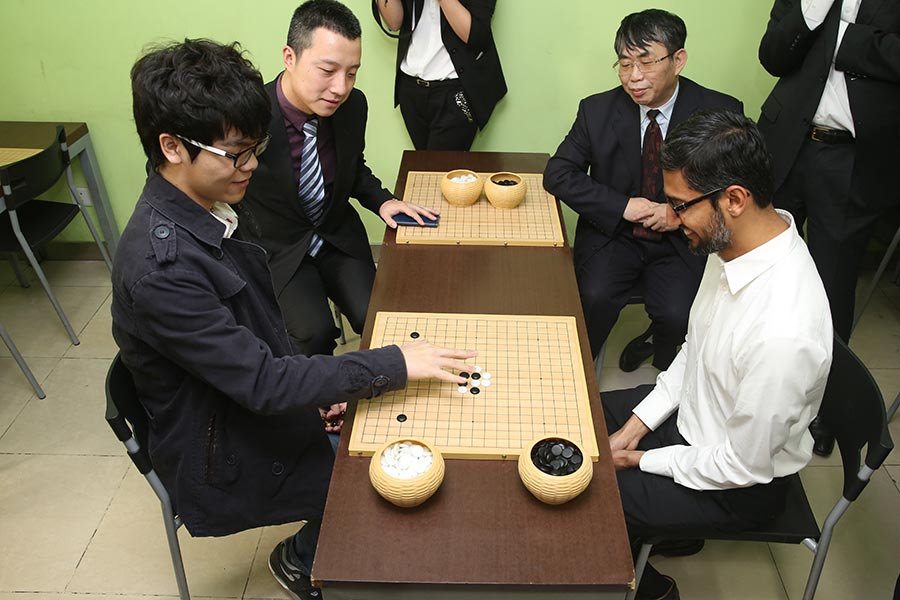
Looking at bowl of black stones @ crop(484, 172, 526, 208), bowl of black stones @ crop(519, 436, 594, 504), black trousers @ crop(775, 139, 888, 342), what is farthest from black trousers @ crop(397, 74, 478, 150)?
bowl of black stones @ crop(519, 436, 594, 504)

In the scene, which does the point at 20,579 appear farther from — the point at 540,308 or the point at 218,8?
the point at 218,8

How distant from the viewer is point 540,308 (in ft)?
5.61

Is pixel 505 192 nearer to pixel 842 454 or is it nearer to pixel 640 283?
pixel 640 283

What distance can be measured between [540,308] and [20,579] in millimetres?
1698

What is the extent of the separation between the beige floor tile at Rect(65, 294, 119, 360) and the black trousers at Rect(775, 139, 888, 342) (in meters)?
2.72

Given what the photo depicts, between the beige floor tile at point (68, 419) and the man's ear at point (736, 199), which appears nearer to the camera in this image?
the man's ear at point (736, 199)

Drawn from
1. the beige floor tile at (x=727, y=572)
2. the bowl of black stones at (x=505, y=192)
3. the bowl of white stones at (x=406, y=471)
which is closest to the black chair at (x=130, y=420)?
the bowl of white stones at (x=406, y=471)

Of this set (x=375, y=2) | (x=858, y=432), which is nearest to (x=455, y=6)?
(x=375, y=2)

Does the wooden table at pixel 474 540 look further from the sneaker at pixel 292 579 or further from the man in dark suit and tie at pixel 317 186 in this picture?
the man in dark suit and tie at pixel 317 186

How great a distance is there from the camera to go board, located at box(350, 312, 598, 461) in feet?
4.34

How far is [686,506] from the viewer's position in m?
1.52

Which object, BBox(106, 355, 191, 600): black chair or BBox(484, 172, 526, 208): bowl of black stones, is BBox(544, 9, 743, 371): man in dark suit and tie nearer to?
BBox(484, 172, 526, 208): bowl of black stones

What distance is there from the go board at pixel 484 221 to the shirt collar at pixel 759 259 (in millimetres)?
614

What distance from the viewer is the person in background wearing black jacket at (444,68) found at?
2.56m
